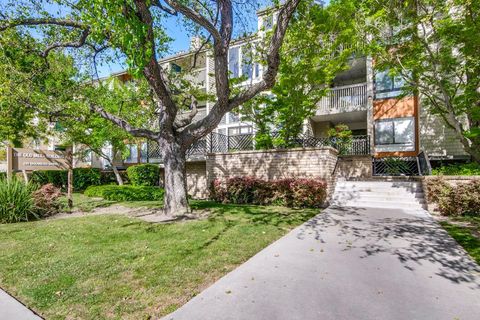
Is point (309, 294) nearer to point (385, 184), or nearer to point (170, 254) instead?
point (170, 254)

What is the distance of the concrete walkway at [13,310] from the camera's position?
2662mm

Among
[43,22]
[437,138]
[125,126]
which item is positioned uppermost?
[43,22]

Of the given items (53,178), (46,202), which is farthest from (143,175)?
(46,202)

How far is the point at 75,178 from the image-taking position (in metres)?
17.9

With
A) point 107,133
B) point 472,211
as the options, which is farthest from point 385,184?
point 107,133

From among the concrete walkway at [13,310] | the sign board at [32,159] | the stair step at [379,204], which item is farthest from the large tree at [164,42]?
the stair step at [379,204]

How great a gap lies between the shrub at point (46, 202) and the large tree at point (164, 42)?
3.12 meters

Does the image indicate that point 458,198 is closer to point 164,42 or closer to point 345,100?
point 345,100

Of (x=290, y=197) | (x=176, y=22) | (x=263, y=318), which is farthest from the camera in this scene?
(x=290, y=197)

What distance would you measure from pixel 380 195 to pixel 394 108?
26.3ft

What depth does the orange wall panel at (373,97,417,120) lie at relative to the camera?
15602mm

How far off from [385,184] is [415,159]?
548cm

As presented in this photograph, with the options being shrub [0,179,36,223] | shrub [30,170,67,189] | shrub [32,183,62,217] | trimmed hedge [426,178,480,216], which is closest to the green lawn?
shrub [0,179,36,223]

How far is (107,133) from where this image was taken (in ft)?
49.2
